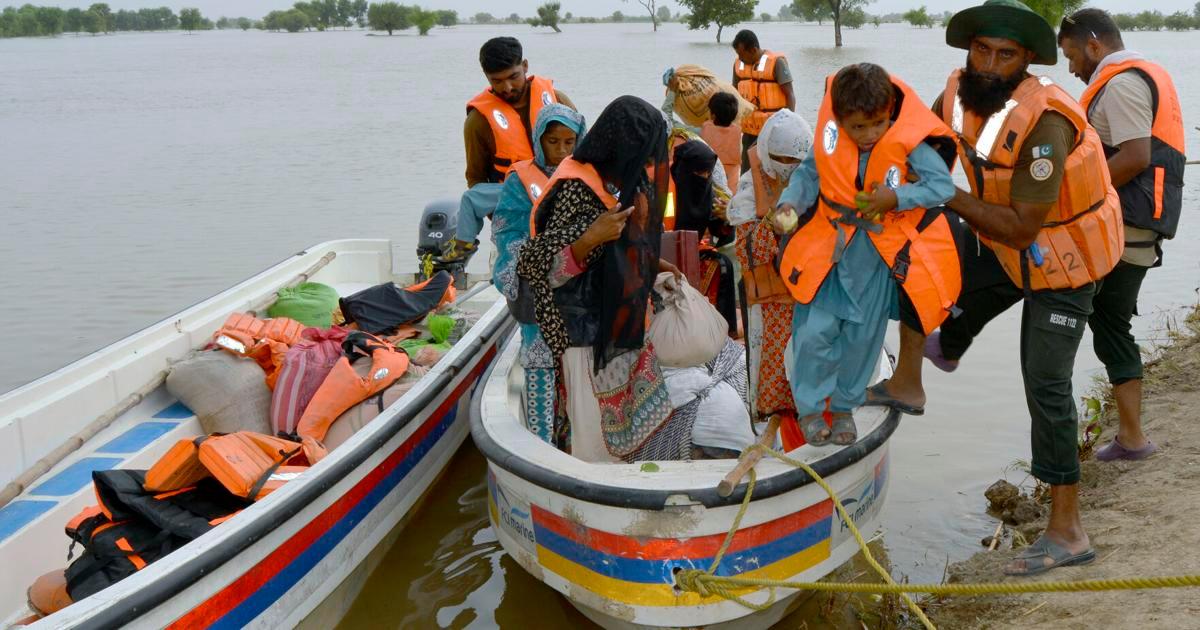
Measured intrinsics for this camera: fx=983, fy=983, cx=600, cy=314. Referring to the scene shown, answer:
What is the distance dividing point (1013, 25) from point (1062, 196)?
58cm

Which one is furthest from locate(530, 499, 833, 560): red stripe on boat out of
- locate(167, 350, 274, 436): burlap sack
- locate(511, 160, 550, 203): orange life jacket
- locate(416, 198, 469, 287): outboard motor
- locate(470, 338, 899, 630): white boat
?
locate(416, 198, 469, 287): outboard motor

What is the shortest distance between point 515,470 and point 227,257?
8118 millimetres

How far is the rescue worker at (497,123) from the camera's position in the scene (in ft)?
17.6

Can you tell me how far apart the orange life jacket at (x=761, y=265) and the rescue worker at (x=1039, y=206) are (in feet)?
2.21

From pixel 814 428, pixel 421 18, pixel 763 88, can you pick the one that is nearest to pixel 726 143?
pixel 763 88

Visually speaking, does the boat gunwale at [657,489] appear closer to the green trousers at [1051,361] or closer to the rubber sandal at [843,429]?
the rubber sandal at [843,429]

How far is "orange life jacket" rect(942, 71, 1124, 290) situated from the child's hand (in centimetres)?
45

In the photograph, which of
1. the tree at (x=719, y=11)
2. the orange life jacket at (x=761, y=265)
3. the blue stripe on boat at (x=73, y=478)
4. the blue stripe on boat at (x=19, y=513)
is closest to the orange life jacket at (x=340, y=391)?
the blue stripe on boat at (x=73, y=478)

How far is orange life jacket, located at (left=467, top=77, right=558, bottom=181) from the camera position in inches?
217

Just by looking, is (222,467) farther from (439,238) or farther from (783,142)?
(439,238)

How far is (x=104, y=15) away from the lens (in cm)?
9812

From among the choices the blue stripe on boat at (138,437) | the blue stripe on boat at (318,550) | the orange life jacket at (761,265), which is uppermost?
the orange life jacket at (761,265)

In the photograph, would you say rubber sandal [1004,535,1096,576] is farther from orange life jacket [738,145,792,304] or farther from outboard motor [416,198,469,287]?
outboard motor [416,198,469,287]

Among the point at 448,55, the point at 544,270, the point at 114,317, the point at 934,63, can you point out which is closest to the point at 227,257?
the point at 114,317
